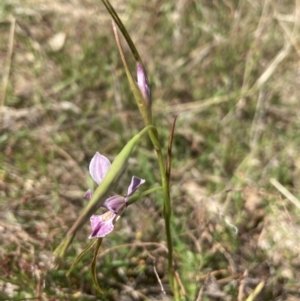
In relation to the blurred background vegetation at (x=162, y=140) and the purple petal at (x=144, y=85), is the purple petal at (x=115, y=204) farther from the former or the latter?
the blurred background vegetation at (x=162, y=140)

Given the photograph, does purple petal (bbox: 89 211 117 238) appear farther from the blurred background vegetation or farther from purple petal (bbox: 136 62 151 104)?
the blurred background vegetation

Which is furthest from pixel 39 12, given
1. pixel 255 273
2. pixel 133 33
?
pixel 255 273

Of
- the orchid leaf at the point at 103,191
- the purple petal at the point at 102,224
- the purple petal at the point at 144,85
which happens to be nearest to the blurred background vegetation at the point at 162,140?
the purple petal at the point at 102,224

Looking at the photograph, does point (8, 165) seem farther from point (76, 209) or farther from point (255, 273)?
point (255, 273)

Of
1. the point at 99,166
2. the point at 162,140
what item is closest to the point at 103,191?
the point at 99,166

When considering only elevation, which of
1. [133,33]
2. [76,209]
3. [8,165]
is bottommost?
[76,209]

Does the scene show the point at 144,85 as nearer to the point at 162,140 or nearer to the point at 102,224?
the point at 102,224

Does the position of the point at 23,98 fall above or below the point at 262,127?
above

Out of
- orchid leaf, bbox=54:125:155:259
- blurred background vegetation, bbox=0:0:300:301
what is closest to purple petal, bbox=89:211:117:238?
orchid leaf, bbox=54:125:155:259
